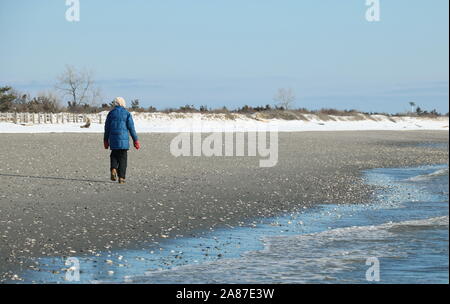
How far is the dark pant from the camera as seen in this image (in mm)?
17328

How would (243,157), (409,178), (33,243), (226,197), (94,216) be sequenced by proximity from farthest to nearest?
1. (243,157)
2. (409,178)
3. (226,197)
4. (94,216)
5. (33,243)

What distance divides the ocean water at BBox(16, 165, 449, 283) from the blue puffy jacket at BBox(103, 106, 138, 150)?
5655 millimetres

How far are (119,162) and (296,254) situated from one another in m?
8.65

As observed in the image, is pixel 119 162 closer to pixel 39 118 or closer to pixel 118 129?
pixel 118 129

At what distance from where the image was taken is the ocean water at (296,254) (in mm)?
8273

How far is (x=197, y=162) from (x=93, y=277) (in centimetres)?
1710

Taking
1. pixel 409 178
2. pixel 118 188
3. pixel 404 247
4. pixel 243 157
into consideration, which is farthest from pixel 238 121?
pixel 404 247

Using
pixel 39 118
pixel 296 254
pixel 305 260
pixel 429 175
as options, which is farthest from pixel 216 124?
pixel 305 260

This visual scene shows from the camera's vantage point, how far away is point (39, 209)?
42.4ft

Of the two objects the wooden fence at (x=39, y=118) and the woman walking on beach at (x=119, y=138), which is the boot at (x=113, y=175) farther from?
the wooden fence at (x=39, y=118)

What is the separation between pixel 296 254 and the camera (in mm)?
9680
